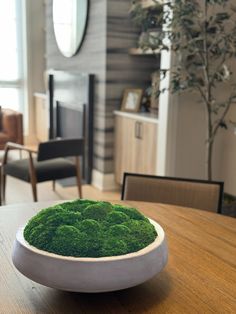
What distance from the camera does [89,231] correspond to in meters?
0.87

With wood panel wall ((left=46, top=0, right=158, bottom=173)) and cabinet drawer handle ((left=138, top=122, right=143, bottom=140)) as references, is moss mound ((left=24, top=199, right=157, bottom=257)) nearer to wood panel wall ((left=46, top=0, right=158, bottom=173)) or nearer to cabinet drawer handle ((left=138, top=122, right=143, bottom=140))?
cabinet drawer handle ((left=138, top=122, right=143, bottom=140))

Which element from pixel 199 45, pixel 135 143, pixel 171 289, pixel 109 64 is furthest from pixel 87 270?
pixel 109 64

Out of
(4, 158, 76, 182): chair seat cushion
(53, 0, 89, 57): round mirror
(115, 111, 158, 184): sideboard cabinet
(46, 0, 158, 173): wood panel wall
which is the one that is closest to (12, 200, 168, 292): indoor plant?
(4, 158, 76, 182): chair seat cushion

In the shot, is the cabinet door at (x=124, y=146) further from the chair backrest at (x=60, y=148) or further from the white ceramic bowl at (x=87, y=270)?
the white ceramic bowl at (x=87, y=270)

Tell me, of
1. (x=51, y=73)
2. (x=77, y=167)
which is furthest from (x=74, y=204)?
(x=51, y=73)

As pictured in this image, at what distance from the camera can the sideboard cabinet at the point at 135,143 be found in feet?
11.1

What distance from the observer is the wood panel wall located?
3689mm

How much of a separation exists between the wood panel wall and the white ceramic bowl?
3.05m

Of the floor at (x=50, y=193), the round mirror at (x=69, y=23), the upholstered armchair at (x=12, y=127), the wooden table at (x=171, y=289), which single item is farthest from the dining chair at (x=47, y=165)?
the wooden table at (x=171, y=289)

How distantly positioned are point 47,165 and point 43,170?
0.33 feet

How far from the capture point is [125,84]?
12.7 ft

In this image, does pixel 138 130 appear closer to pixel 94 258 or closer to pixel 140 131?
pixel 140 131

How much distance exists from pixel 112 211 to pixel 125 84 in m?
3.05

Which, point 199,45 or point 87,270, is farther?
point 199,45
